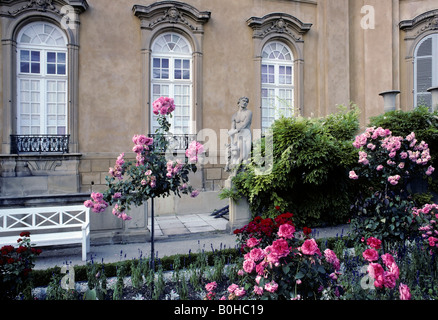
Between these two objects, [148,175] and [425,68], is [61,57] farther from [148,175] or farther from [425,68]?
[425,68]

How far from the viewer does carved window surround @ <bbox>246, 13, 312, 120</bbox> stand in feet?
33.9

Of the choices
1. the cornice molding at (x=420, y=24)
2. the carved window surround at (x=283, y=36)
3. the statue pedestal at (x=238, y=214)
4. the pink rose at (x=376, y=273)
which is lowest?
the statue pedestal at (x=238, y=214)

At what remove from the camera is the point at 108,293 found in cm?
345

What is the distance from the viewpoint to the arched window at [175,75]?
9.80 metres

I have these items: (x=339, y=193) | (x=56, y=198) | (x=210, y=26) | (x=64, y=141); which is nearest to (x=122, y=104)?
(x=64, y=141)

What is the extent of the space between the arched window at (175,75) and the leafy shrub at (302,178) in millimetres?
3647

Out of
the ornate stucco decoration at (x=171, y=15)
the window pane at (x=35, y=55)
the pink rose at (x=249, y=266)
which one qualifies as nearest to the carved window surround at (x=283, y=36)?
the ornate stucco decoration at (x=171, y=15)

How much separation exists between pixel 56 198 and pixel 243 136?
13.6ft

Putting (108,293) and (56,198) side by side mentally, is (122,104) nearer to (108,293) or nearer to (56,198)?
(56,198)

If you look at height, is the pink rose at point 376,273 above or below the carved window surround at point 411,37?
below

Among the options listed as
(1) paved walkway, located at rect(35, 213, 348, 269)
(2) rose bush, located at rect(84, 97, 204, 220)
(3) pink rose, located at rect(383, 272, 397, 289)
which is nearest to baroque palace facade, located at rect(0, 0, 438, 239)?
(1) paved walkway, located at rect(35, 213, 348, 269)

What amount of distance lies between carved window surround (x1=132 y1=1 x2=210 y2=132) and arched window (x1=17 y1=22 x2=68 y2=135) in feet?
7.53

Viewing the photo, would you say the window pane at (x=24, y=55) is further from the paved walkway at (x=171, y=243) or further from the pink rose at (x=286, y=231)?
the pink rose at (x=286, y=231)
